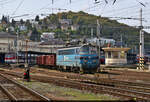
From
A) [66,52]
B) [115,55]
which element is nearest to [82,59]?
[66,52]

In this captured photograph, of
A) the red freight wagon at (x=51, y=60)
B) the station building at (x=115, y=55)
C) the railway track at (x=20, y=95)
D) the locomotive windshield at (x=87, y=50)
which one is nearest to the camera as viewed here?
the railway track at (x=20, y=95)

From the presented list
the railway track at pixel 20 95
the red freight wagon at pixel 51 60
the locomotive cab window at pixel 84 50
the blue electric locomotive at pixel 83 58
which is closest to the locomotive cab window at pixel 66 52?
the blue electric locomotive at pixel 83 58

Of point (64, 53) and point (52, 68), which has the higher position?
point (64, 53)

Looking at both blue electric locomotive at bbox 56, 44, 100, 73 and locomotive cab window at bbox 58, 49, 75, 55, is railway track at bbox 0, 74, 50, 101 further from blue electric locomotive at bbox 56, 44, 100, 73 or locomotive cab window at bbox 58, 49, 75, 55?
locomotive cab window at bbox 58, 49, 75, 55

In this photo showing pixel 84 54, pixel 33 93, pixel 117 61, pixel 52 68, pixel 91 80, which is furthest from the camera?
pixel 117 61

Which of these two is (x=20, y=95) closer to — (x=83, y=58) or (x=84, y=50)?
(x=83, y=58)

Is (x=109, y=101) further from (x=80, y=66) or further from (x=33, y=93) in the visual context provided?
(x=80, y=66)

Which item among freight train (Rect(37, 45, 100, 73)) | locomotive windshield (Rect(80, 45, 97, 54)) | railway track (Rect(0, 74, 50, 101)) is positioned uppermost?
locomotive windshield (Rect(80, 45, 97, 54))

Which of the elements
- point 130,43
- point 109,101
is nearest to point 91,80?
point 109,101

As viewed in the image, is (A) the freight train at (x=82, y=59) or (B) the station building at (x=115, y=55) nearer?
(A) the freight train at (x=82, y=59)

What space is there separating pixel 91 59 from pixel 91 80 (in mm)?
9450

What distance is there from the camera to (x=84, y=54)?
1217 inches

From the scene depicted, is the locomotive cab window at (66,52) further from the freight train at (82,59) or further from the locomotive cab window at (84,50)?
the locomotive cab window at (84,50)

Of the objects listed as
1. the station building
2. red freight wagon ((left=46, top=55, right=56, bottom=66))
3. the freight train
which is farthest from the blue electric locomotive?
the station building
